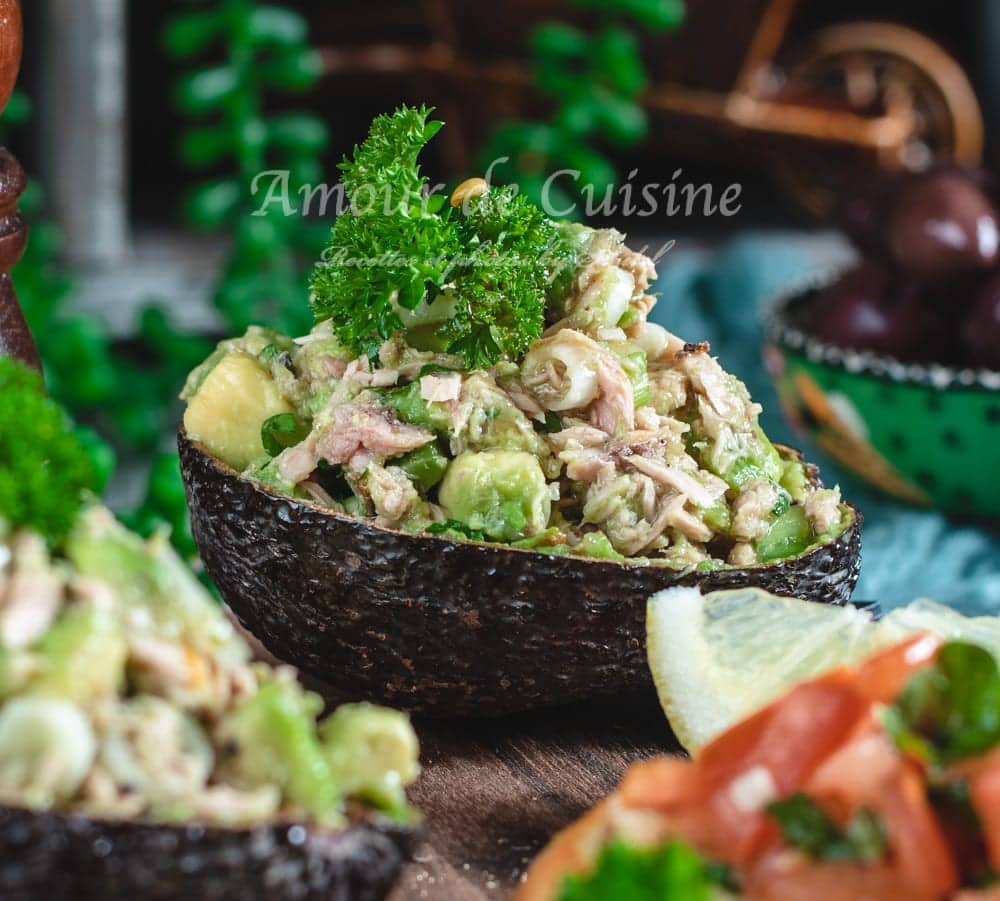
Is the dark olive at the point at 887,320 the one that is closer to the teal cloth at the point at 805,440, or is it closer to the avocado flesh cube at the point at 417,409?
the teal cloth at the point at 805,440

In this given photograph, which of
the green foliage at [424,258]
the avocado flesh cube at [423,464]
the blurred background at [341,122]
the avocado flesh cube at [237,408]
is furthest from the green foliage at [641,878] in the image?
the blurred background at [341,122]

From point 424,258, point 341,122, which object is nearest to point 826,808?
point 424,258

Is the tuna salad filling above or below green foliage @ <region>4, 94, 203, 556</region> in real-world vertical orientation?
above

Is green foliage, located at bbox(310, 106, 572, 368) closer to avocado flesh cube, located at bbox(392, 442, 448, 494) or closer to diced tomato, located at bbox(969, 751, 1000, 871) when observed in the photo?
avocado flesh cube, located at bbox(392, 442, 448, 494)

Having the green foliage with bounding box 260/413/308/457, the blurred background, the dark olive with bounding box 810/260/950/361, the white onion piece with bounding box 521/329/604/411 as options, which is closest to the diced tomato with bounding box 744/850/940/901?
the white onion piece with bounding box 521/329/604/411

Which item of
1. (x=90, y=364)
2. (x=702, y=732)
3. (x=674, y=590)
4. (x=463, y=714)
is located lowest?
(x=90, y=364)

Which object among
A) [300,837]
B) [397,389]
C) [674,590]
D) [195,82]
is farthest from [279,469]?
[195,82]

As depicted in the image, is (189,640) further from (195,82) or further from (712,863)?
(195,82)
